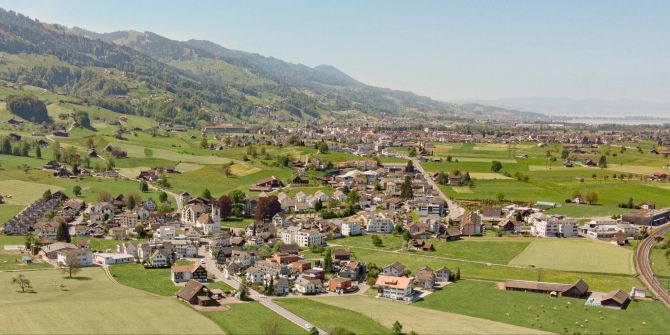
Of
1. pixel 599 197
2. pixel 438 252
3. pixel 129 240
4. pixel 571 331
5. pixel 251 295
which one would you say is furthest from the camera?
pixel 599 197

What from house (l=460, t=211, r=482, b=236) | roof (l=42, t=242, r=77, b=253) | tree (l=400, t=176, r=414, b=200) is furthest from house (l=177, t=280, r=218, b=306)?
tree (l=400, t=176, r=414, b=200)

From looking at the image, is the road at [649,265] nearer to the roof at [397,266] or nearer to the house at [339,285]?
the roof at [397,266]

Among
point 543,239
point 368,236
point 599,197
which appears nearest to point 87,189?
point 368,236

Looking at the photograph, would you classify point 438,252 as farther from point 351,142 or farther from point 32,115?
point 32,115

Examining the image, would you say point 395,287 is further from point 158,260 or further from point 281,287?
point 158,260

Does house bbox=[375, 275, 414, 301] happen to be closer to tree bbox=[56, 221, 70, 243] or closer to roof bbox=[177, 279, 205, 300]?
roof bbox=[177, 279, 205, 300]
